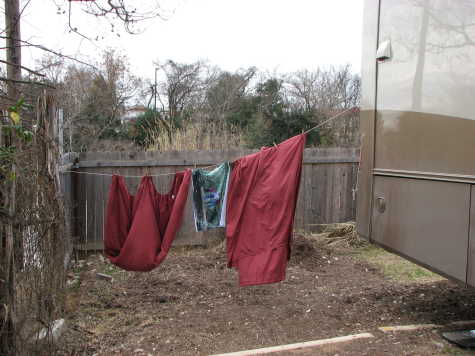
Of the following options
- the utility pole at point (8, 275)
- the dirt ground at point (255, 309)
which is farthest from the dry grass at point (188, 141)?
the utility pole at point (8, 275)

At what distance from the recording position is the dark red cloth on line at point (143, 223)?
13.7 feet

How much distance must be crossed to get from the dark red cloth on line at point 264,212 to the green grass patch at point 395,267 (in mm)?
2509

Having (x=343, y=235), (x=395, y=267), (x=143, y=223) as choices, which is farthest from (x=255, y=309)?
(x=343, y=235)

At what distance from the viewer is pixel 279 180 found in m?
3.61

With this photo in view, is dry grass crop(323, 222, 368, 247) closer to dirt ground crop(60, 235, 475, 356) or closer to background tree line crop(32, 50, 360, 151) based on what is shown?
dirt ground crop(60, 235, 475, 356)

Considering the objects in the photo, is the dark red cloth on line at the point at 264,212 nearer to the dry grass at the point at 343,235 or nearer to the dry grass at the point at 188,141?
the dry grass at the point at 343,235

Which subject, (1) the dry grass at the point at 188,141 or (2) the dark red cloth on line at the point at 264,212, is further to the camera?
(1) the dry grass at the point at 188,141

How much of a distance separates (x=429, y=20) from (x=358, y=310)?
2.74 meters

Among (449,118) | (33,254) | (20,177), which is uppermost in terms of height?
(449,118)

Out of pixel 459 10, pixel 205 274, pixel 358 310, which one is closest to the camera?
pixel 459 10

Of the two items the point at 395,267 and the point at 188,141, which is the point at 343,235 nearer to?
the point at 395,267

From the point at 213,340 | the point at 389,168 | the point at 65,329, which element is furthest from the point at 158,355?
the point at 389,168

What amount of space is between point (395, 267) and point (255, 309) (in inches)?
104

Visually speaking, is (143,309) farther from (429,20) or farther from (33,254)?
(429,20)
